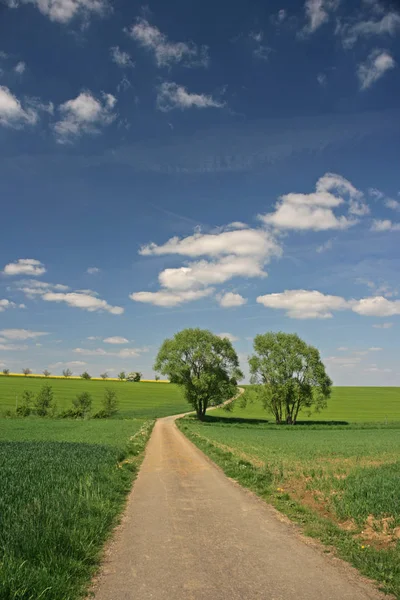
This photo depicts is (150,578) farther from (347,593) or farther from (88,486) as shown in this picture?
(88,486)

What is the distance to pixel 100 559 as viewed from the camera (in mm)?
7902

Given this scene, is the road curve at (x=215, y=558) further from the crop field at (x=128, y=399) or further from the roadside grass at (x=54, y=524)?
the crop field at (x=128, y=399)

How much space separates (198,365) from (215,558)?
2452 inches

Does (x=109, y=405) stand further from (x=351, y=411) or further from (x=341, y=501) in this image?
(x=341, y=501)

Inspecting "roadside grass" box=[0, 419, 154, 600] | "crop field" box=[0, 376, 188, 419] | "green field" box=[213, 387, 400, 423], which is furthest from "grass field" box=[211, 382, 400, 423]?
"roadside grass" box=[0, 419, 154, 600]

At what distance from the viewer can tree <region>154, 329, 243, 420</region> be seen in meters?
68.7

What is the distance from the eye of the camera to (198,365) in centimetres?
6981

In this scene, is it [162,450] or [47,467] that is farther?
[162,450]

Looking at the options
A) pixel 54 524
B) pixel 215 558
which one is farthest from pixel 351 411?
pixel 54 524

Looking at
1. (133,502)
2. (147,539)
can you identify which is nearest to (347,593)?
(147,539)

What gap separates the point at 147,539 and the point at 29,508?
10.0 feet

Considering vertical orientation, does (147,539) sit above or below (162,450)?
above

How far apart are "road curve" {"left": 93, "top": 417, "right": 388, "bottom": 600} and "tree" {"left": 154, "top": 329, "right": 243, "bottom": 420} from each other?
5549 centimetres

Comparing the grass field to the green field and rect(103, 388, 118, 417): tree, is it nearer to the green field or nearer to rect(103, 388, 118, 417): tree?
the green field
